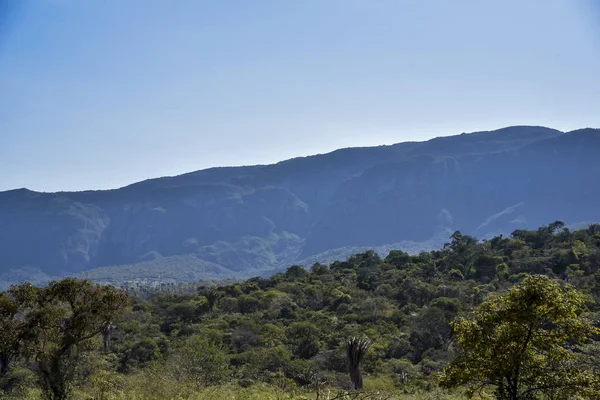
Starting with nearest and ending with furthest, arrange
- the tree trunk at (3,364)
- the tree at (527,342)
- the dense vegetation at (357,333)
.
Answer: the tree at (527,342)
the dense vegetation at (357,333)
the tree trunk at (3,364)

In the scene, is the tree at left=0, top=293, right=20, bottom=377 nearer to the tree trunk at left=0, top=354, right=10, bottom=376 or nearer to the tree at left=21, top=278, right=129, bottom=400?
the tree at left=21, top=278, right=129, bottom=400

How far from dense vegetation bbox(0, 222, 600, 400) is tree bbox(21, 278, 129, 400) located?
0.14ft

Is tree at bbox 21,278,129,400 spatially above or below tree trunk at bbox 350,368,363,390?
above

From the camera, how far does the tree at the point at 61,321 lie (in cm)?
1549

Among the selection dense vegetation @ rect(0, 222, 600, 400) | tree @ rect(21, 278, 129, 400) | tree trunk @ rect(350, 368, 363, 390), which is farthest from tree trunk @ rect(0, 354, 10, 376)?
tree trunk @ rect(350, 368, 363, 390)

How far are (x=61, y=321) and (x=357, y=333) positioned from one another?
24.9 meters

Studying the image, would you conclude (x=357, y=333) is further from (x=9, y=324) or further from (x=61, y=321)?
(x=9, y=324)

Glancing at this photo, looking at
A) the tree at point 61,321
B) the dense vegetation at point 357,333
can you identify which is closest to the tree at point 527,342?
the dense vegetation at point 357,333

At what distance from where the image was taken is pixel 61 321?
15.9m

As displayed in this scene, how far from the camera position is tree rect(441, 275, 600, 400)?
938 cm

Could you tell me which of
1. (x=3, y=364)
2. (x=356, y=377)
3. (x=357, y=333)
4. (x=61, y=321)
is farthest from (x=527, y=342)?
(x=357, y=333)

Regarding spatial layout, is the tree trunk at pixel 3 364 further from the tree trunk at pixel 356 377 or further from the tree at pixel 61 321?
the tree trunk at pixel 356 377

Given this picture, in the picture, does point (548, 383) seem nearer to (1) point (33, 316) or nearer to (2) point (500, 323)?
(2) point (500, 323)

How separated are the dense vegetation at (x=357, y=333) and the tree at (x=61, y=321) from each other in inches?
1.7
